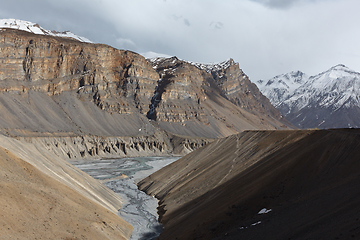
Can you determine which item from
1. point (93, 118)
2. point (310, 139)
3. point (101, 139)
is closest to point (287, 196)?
point (310, 139)

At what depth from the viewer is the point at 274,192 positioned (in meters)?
36.9

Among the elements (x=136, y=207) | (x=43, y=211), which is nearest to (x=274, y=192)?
(x=43, y=211)

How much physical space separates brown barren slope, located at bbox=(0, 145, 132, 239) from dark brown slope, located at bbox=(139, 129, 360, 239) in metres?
8.54

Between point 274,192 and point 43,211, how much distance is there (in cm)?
2503

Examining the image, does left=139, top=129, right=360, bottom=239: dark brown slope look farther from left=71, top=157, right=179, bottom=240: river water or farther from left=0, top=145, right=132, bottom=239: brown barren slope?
left=0, top=145, right=132, bottom=239: brown barren slope

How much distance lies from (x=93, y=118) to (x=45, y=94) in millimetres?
31020

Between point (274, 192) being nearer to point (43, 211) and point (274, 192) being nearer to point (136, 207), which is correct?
point (43, 211)

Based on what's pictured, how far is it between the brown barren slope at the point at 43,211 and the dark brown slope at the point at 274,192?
854 cm

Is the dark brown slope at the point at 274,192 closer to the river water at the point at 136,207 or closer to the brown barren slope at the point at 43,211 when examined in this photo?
the river water at the point at 136,207

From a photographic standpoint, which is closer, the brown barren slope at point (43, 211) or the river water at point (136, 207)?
the brown barren slope at point (43, 211)

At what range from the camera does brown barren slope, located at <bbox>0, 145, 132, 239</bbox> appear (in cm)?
2817

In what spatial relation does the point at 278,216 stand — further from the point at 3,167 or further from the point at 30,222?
the point at 3,167

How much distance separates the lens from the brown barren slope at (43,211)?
1109 inches

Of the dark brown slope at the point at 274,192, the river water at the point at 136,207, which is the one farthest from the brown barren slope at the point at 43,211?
the dark brown slope at the point at 274,192
